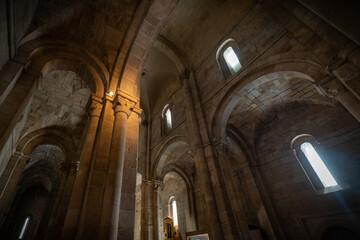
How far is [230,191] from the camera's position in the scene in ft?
19.9

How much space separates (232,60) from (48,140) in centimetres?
1076

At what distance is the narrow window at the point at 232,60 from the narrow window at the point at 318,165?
5.29 m

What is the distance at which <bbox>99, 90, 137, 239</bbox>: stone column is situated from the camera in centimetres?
296

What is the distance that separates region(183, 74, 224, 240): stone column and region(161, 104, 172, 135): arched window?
2672 mm

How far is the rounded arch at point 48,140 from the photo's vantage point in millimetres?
8780

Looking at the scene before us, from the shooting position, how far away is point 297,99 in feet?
29.0

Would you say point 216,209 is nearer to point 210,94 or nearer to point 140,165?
point 210,94

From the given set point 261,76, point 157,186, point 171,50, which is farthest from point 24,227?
point 261,76

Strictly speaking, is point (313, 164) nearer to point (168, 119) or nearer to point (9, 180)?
point (168, 119)

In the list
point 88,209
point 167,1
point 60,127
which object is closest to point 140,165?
point 60,127

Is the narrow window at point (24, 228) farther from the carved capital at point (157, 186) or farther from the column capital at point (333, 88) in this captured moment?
the column capital at point (333, 88)

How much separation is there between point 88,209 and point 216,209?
14.1ft

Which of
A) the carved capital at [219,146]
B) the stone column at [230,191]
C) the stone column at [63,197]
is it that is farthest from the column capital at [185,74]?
the stone column at [63,197]

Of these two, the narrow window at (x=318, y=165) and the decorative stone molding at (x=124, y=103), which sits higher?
the decorative stone molding at (x=124, y=103)
